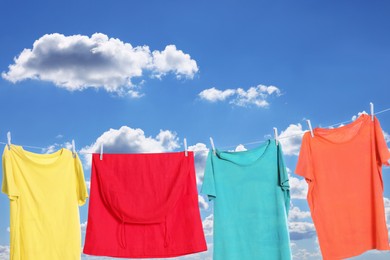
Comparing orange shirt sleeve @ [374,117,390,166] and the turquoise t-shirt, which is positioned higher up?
orange shirt sleeve @ [374,117,390,166]

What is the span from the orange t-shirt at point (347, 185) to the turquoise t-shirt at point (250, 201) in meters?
0.31

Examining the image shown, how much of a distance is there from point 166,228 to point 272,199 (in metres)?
1.19

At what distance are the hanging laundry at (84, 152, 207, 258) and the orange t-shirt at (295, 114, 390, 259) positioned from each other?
1275 mm

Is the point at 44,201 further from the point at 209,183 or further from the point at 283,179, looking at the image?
the point at 283,179

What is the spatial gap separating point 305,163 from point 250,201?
715 mm

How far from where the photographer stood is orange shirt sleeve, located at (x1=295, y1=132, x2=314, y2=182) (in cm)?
573

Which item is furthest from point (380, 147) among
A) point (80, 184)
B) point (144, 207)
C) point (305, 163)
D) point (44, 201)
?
point (44, 201)

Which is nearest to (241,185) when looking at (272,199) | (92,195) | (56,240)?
(272,199)

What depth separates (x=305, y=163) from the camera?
18.9 feet

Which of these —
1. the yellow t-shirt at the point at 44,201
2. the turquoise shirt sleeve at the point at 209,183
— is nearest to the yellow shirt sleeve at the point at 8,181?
the yellow t-shirt at the point at 44,201

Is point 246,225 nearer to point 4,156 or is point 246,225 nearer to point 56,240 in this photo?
point 56,240

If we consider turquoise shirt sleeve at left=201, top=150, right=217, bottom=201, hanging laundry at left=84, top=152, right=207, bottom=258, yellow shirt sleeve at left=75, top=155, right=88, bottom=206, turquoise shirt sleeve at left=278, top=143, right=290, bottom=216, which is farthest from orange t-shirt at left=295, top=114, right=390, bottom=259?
yellow shirt sleeve at left=75, top=155, right=88, bottom=206

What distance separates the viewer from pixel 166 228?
589cm

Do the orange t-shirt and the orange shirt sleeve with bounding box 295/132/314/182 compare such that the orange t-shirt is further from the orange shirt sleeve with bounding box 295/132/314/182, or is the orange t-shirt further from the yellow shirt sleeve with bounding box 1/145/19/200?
the yellow shirt sleeve with bounding box 1/145/19/200
